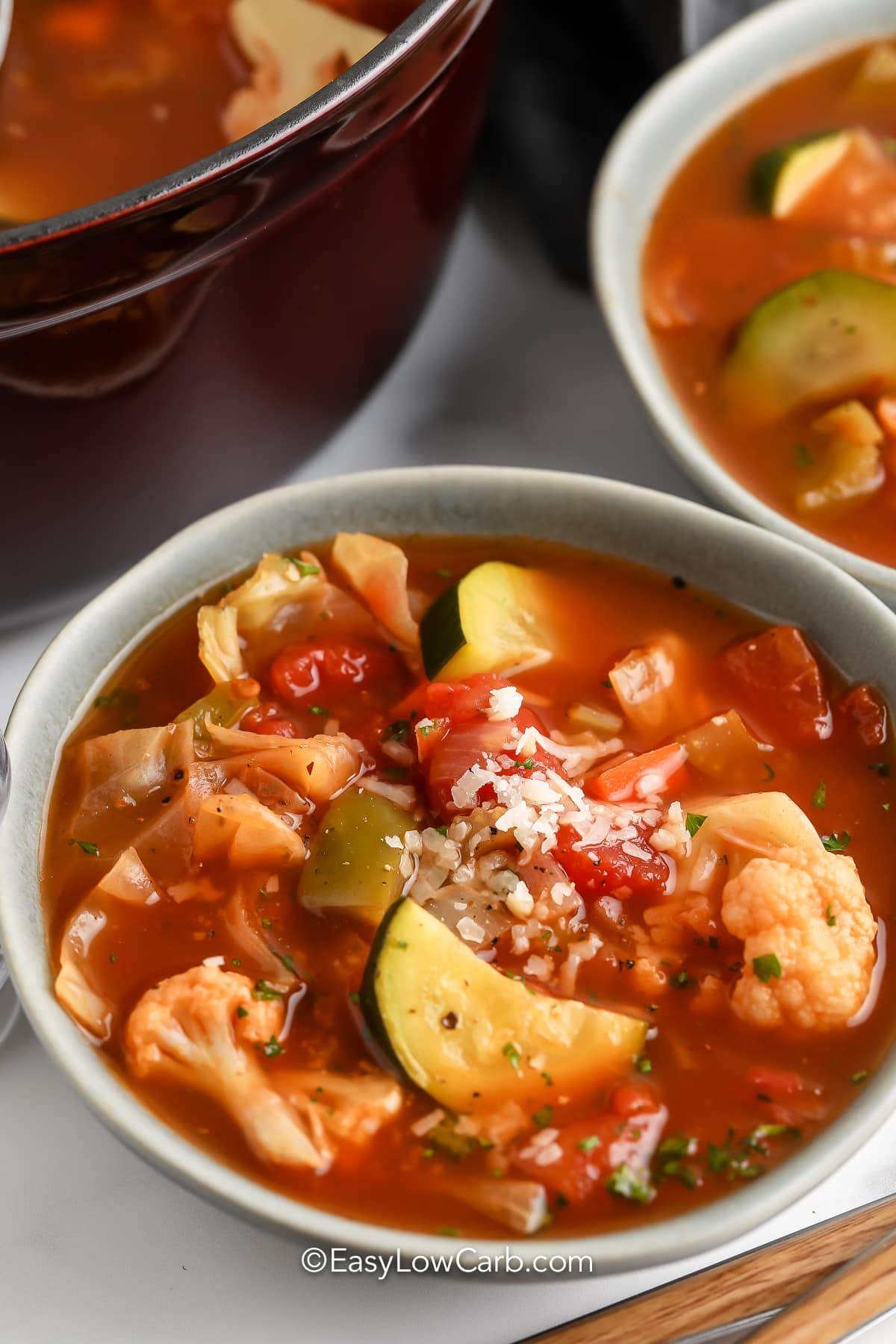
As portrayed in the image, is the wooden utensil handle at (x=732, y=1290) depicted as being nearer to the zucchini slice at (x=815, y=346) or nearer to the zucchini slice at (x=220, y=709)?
the zucchini slice at (x=220, y=709)

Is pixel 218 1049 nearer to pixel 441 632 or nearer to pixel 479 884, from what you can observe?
pixel 479 884

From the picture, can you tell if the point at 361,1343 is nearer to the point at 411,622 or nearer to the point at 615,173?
the point at 411,622

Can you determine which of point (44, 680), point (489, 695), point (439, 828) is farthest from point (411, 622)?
point (44, 680)

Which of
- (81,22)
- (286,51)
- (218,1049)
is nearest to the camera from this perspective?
(218,1049)

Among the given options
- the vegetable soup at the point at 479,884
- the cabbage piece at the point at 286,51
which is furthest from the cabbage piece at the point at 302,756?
the cabbage piece at the point at 286,51

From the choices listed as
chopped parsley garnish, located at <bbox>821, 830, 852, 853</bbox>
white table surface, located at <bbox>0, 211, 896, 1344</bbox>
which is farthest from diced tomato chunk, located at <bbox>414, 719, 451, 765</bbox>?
white table surface, located at <bbox>0, 211, 896, 1344</bbox>

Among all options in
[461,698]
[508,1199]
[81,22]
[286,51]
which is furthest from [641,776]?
[81,22]

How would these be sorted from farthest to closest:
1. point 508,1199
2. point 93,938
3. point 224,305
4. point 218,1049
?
point 224,305 → point 93,938 → point 218,1049 → point 508,1199
